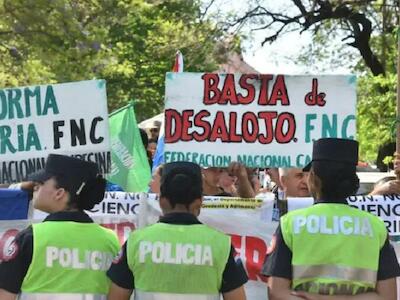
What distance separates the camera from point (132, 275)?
341 centimetres

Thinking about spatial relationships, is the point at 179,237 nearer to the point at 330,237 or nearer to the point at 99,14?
the point at 330,237

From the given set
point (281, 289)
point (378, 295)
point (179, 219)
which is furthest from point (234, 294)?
point (378, 295)

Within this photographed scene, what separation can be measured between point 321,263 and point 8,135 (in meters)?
2.32

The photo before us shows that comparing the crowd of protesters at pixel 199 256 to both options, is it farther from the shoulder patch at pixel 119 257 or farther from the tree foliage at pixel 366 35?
the tree foliage at pixel 366 35

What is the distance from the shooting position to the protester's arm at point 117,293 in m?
3.41

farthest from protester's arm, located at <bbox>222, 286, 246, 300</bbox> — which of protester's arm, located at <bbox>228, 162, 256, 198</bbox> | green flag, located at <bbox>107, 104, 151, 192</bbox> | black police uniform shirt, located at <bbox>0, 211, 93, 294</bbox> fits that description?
green flag, located at <bbox>107, 104, 151, 192</bbox>

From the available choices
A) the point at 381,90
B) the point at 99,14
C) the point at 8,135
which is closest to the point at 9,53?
the point at 99,14

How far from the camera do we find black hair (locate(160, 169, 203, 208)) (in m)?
3.42

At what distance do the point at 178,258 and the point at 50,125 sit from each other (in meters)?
1.73

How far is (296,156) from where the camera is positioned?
194 inches

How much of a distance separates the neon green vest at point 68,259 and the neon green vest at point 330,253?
832mm

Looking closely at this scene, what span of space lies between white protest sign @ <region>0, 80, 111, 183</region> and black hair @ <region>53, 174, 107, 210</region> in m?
1.06

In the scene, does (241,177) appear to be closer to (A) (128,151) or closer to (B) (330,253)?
(A) (128,151)

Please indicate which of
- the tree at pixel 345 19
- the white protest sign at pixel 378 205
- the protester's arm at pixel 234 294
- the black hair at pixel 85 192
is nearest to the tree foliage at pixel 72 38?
A: the tree at pixel 345 19
